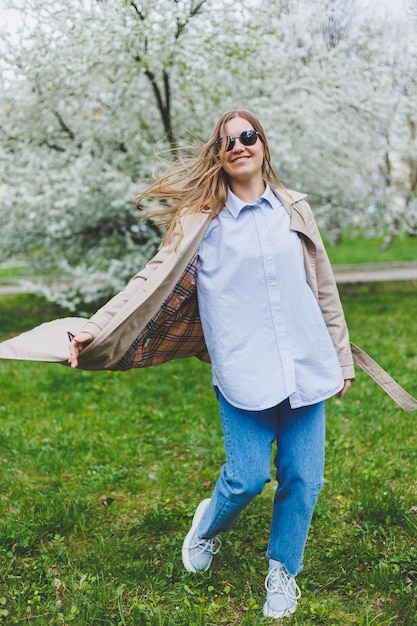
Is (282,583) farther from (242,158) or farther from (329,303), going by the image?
(242,158)

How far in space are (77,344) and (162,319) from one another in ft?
1.39

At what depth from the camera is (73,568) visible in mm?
3049

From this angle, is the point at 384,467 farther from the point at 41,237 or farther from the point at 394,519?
the point at 41,237

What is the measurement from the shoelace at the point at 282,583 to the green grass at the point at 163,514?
0.27 ft

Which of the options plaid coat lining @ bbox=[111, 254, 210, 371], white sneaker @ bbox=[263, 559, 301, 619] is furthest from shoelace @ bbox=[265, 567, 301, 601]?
plaid coat lining @ bbox=[111, 254, 210, 371]

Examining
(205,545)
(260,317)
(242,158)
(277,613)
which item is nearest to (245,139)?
(242,158)

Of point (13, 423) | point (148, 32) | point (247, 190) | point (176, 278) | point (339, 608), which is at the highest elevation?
point (148, 32)

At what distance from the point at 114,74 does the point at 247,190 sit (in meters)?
5.84

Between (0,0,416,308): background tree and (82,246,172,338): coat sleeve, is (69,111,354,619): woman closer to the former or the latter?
(82,246,172,338): coat sleeve

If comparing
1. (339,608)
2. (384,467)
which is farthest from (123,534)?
(384,467)

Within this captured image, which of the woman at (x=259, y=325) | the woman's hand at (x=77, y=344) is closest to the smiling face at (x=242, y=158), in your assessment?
the woman at (x=259, y=325)

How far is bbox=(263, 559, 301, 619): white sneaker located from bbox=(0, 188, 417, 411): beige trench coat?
2.93ft

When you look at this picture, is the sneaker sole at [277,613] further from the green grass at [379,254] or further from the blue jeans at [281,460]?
the green grass at [379,254]

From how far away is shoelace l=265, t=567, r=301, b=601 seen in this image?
2705 mm
